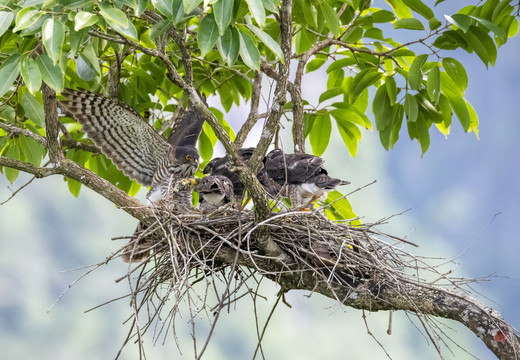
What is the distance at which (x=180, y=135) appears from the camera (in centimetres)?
527

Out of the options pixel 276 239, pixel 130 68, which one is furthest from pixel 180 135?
pixel 276 239

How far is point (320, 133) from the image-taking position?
17.2 feet

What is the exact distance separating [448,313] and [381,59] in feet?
7.80

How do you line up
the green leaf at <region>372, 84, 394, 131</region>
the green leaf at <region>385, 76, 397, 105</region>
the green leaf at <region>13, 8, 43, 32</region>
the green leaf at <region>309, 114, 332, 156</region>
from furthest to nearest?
the green leaf at <region>309, 114, 332, 156</region> → the green leaf at <region>372, 84, 394, 131</region> → the green leaf at <region>385, 76, 397, 105</region> → the green leaf at <region>13, 8, 43, 32</region>

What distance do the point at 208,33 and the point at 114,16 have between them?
43 centimetres

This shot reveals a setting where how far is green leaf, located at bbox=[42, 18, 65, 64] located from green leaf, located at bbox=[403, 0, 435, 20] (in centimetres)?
264

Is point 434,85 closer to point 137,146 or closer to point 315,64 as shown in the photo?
point 315,64

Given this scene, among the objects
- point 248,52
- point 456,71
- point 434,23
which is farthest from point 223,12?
point 456,71

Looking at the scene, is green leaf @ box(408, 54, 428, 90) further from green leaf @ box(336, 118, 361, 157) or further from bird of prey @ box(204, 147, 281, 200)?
bird of prey @ box(204, 147, 281, 200)

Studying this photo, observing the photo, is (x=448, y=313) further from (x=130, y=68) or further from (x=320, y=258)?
(x=130, y=68)

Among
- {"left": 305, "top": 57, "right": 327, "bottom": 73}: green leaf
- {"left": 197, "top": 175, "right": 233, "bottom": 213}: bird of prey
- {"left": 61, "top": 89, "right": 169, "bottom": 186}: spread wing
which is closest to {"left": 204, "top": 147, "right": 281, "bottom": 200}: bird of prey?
{"left": 197, "top": 175, "right": 233, "bottom": 213}: bird of prey

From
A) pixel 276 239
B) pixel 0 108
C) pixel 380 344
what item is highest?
pixel 0 108

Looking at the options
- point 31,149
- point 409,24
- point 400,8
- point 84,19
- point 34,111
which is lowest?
point 84,19

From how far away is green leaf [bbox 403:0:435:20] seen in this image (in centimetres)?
452
